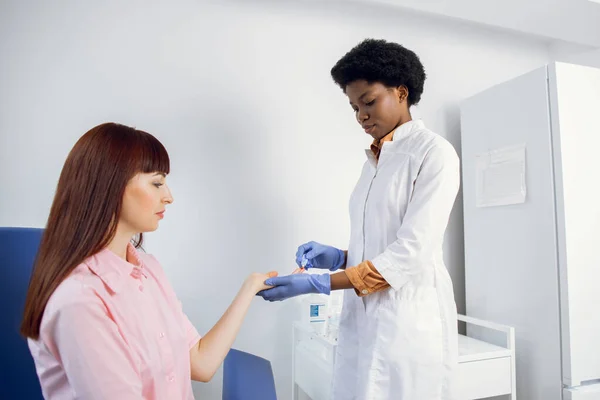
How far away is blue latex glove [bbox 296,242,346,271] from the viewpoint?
139 centimetres

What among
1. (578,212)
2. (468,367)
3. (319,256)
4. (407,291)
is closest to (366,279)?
(407,291)

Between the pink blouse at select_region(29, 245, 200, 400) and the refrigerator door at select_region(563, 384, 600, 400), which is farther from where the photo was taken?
the refrigerator door at select_region(563, 384, 600, 400)

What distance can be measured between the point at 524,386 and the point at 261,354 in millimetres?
1070

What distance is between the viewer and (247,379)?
41.9 inches

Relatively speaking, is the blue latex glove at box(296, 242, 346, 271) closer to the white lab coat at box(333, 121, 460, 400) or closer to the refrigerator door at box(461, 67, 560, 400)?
the white lab coat at box(333, 121, 460, 400)

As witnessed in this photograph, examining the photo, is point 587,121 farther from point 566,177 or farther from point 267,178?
point 267,178

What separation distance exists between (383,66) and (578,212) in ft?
3.15

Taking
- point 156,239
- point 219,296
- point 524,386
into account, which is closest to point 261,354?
point 219,296

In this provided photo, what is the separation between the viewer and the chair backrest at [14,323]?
39.3 inches

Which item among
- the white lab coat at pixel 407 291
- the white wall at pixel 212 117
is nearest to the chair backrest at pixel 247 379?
the white lab coat at pixel 407 291

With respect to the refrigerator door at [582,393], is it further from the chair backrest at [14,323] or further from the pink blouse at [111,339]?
the chair backrest at [14,323]

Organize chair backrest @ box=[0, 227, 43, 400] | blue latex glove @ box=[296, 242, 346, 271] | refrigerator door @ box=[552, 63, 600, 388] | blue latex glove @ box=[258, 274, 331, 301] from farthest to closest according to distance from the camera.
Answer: refrigerator door @ box=[552, 63, 600, 388] → blue latex glove @ box=[296, 242, 346, 271] → blue latex glove @ box=[258, 274, 331, 301] → chair backrest @ box=[0, 227, 43, 400]

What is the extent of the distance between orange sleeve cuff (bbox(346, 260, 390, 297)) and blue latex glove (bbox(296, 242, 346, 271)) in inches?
11.6

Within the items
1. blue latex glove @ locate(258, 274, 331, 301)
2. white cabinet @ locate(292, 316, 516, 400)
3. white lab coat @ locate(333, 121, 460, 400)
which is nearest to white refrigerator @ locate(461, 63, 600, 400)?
white cabinet @ locate(292, 316, 516, 400)
